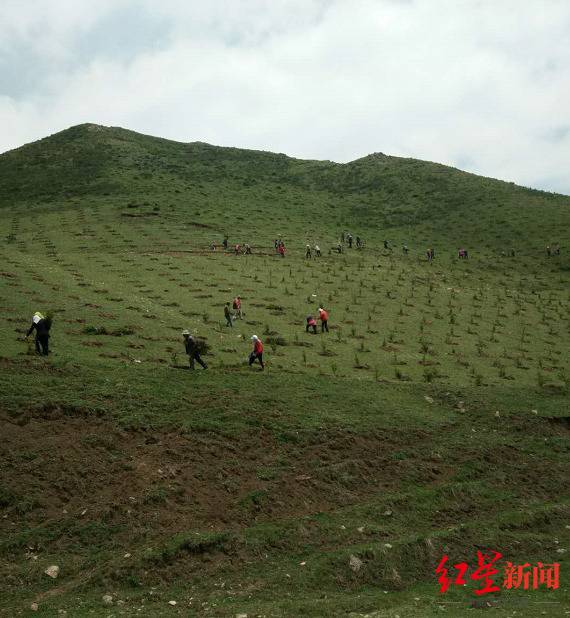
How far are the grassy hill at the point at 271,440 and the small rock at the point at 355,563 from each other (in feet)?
0.08

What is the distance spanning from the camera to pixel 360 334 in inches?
1272

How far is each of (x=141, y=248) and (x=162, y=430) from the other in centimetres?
3749

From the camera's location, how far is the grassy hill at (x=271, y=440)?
463 inches

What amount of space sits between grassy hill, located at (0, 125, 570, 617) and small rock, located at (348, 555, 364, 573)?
26mm

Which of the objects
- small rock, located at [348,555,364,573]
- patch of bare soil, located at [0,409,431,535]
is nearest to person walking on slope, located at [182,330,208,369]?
patch of bare soil, located at [0,409,431,535]

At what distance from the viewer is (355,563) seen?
12.2m

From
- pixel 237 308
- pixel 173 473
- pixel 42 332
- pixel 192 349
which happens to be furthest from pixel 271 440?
pixel 237 308

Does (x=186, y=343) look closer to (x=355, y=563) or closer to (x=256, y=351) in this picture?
(x=256, y=351)

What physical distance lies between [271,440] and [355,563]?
5529 mm

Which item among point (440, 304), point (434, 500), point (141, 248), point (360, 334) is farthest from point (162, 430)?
point (141, 248)

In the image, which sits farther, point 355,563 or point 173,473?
point 173,473

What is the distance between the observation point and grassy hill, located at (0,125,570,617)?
11.8m

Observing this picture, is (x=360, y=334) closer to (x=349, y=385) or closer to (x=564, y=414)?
(x=349, y=385)

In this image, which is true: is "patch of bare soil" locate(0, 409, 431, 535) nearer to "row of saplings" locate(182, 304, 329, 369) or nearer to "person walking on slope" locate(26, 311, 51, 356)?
"person walking on slope" locate(26, 311, 51, 356)
